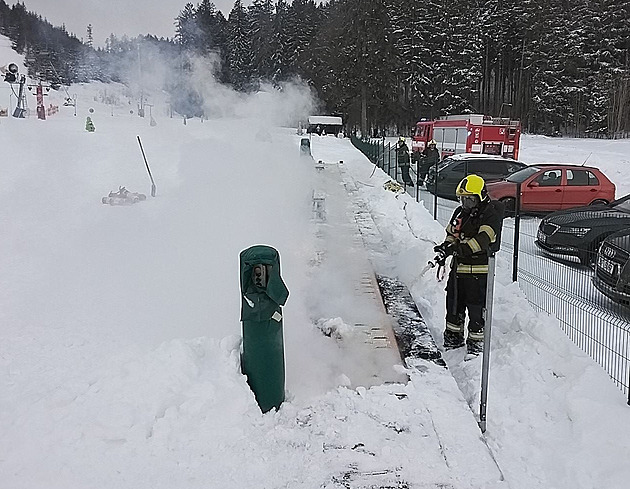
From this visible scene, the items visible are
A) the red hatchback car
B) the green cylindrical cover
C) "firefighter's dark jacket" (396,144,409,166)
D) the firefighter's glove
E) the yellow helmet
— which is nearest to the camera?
the green cylindrical cover

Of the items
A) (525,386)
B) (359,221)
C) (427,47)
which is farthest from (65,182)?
(427,47)

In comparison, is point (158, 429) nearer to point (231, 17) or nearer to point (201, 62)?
point (201, 62)

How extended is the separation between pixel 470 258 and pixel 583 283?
8.06 ft

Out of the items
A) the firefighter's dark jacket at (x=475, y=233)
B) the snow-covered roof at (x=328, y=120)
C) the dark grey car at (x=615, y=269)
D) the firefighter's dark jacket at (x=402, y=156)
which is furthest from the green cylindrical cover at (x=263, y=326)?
the snow-covered roof at (x=328, y=120)

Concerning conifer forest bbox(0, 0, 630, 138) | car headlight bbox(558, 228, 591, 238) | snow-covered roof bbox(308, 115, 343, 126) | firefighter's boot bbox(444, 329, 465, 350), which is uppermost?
conifer forest bbox(0, 0, 630, 138)

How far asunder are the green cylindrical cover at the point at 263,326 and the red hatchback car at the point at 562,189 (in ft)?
36.9

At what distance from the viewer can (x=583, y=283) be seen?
7219 millimetres

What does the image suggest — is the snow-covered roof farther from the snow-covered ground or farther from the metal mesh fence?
the snow-covered ground

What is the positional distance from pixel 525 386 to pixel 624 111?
149ft

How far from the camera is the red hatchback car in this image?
14.4 meters

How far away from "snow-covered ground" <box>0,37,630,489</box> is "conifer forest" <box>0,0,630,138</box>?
2032cm

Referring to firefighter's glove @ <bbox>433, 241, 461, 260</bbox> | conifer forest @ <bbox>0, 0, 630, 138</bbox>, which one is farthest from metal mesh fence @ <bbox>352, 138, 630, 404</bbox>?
conifer forest @ <bbox>0, 0, 630, 138</bbox>

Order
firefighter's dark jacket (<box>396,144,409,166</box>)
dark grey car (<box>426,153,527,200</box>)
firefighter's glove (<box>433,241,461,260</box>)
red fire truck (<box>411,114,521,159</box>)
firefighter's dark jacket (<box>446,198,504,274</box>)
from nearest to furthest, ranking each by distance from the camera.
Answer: firefighter's dark jacket (<box>446,198,504,274</box>), firefighter's glove (<box>433,241,461,260</box>), dark grey car (<box>426,153,527,200</box>), firefighter's dark jacket (<box>396,144,409,166</box>), red fire truck (<box>411,114,521,159</box>)

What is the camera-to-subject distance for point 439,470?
3602 millimetres
